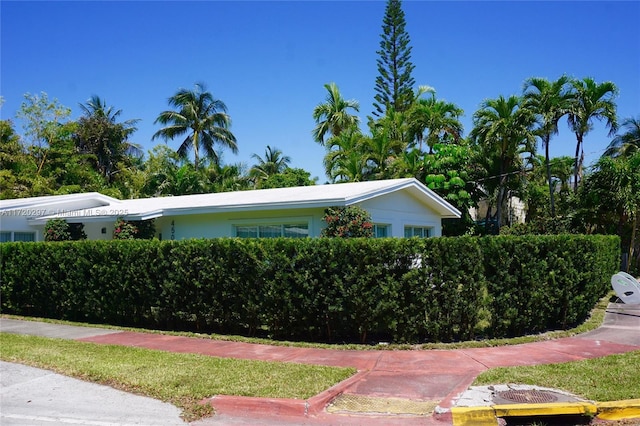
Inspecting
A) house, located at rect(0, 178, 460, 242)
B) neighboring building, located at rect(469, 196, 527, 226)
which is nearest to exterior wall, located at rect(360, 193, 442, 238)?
house, located at rect(0, 178, 460, 242)

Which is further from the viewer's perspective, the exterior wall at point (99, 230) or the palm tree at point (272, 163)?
the palm tree at point (272, 163)

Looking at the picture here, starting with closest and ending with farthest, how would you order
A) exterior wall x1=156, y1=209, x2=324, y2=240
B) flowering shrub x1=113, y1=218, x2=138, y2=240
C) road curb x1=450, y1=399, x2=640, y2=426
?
road curb x1=450, y1=399, x2=640, y2=426
exterior wall x1=156, y1=209, x2=324, y2=240
flowering shrub x1=113, y1=218, x2=138, y2=240

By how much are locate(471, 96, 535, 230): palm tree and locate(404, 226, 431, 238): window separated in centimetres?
1296

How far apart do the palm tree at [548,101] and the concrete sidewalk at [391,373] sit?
17.8m

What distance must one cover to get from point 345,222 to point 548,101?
1962 centimetres

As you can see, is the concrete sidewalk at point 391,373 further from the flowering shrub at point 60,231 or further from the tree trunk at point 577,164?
the tree trunk at point 577,164

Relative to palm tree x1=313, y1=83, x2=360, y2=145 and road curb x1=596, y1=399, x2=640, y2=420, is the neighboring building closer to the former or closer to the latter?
palm tree x1=313, y1=83, x2=360, y2=145

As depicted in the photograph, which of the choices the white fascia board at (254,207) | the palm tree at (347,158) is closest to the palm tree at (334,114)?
the palm tree at (347,158)

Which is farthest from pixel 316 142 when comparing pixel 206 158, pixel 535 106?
pixel 535 106

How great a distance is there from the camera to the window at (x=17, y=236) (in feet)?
57.7

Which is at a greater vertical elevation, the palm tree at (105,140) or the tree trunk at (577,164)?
the palm tree at (105,140)

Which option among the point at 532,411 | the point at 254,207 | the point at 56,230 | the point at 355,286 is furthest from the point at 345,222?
the point at 56,230

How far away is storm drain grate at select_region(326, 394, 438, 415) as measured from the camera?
20.2 feet

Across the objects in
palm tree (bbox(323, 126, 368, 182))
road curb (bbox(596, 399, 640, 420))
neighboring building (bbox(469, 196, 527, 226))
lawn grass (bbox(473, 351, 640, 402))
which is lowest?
road curb (bbox(596, 399, 640, 420))
